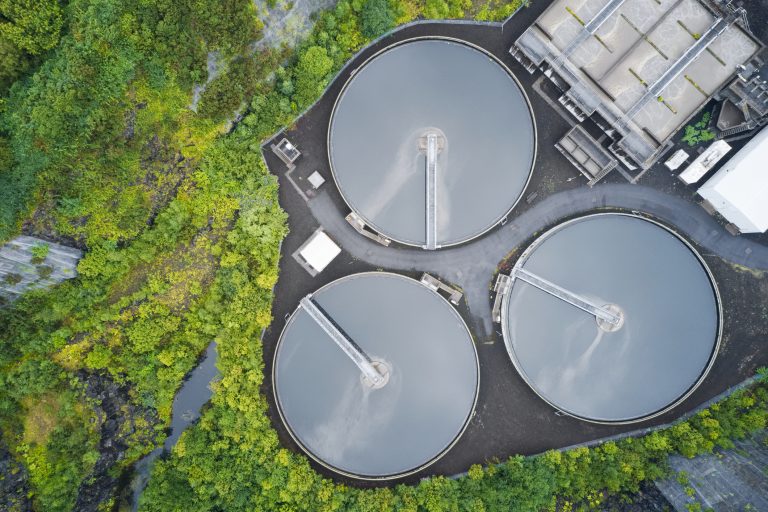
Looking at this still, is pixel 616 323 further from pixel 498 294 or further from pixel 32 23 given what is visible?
pixel 32 23

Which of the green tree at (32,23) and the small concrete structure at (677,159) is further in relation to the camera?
the small concrete structure at (677,159)

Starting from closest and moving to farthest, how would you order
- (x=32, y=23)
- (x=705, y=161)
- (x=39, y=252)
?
(x=32, y=23) < (x=39, y=252) < (x=705, y=161)

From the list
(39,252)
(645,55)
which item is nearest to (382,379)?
(39,252)

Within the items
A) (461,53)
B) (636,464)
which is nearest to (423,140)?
(461,53)

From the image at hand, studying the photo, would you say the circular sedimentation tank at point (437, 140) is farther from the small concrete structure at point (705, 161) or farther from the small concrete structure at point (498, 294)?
the small concrete structure at point (705, 161)

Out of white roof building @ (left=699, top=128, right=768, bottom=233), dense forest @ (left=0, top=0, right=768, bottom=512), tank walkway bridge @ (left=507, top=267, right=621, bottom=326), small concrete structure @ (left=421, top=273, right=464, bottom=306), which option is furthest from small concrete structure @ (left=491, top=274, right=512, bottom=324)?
white roof building @ (left=699, top=128, right=768, bottom=233)

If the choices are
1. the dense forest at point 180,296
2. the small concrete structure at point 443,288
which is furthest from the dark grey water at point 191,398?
the small concrete structure at point 443,288
